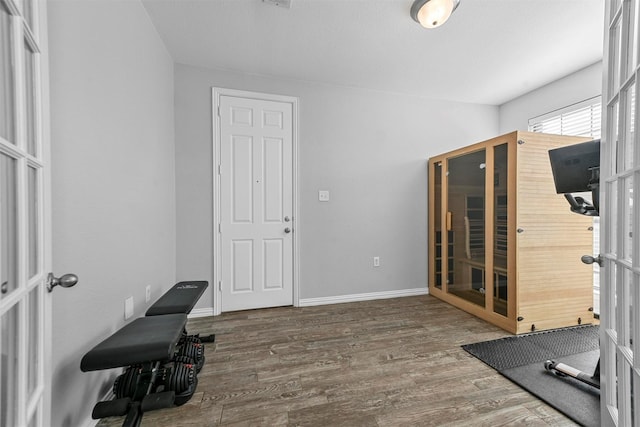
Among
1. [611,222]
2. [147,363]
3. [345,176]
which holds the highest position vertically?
[345,176]

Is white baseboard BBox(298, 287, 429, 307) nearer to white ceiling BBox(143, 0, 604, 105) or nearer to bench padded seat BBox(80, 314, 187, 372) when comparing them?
bench padded seat BBox(80, 314, 187, 372)

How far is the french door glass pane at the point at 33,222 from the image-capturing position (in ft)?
2.56

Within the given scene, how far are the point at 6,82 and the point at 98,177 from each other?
85cm

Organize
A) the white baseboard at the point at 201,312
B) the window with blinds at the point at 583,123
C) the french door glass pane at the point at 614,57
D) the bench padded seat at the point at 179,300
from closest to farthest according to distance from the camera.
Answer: the french door glass pane at the point at 614,57
the bench padded seat at the point at 179,300
the window with blinds at the point at 583,123
the white baseboard at the point at 201,312

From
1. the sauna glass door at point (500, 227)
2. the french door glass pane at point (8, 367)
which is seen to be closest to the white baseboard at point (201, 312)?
the french door glass pane at point (8, 367)

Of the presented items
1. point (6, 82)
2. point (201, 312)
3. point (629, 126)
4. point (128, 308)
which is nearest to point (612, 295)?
point (629, 126)

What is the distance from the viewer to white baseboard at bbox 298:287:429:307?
3.02m

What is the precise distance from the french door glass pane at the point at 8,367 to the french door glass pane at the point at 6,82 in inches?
18.4

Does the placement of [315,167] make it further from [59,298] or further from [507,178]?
[59,298]

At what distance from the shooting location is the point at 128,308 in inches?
67.9

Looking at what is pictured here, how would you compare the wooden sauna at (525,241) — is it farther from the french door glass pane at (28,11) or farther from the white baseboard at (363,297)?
the french door glass pane at (28,11)

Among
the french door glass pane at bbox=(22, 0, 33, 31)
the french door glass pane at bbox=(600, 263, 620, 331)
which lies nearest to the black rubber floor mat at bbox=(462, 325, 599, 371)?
the french door glass pane at bbox=(600, 263, 620, 331)

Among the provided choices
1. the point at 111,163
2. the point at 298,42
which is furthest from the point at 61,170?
the point at 298,42

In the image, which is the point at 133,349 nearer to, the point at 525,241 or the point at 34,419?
the point at 34,419
